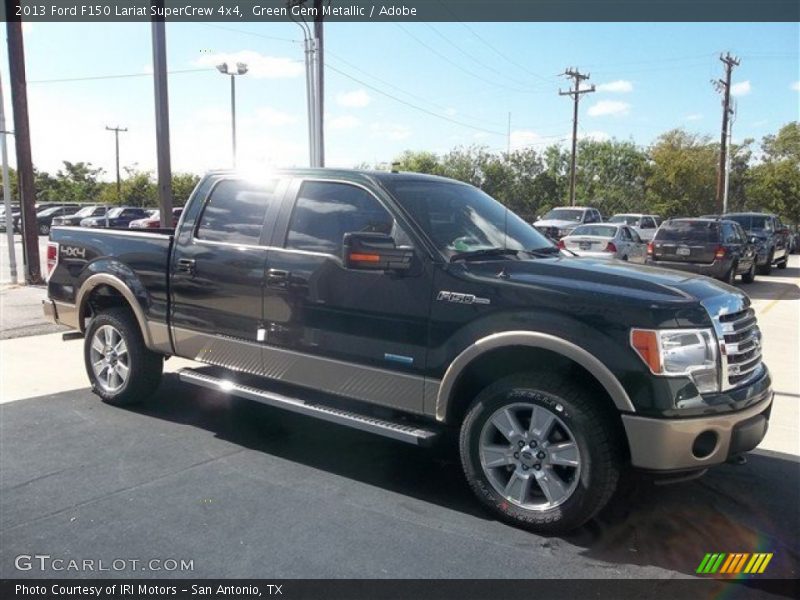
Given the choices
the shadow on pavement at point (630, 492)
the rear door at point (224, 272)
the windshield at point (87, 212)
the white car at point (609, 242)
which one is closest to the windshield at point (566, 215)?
the white car at point (609, 242)

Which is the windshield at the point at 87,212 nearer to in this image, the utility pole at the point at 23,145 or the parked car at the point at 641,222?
the utility pole at the point at 23,145

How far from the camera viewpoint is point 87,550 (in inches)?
135

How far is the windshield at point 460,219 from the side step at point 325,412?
106 centimetres

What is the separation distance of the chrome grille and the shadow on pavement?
2.48 ft

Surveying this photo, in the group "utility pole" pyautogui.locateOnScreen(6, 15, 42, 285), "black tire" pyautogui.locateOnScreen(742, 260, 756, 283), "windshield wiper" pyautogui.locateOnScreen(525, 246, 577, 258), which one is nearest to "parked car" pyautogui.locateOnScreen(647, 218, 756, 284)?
"black tire" pyautogui.locateOnScreen(742, 260, 756, 283)

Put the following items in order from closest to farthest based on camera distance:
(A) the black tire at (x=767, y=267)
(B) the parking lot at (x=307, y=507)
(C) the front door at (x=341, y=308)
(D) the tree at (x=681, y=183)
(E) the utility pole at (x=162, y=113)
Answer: (B) the parking lot at (x=307, y=507) < (C) the front door at (x=341, y=308) < (E) the utility pole at (x=162, y=113) < (A) the black tire at (x=767, y=267) < (D) the tree at (x=681, y=183)

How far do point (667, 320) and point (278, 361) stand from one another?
8.34 feet

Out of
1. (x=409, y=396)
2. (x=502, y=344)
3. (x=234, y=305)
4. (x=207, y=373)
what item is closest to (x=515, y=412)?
(x=502, y=344)

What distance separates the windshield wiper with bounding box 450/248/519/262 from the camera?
4.04 metres

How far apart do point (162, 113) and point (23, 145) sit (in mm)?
3164

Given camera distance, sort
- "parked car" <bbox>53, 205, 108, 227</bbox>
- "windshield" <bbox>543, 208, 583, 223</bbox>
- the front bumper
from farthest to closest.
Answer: "parked car" <bbox>53, 205, 108, 227</bbox> → "windshield" <bbox>543, 208, 583, 223</bbox> → the front bumper

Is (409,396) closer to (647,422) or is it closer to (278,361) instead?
(278,361)

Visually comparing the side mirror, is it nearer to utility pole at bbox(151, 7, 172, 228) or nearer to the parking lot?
the parking lot

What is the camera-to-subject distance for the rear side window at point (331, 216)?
4.35 m
